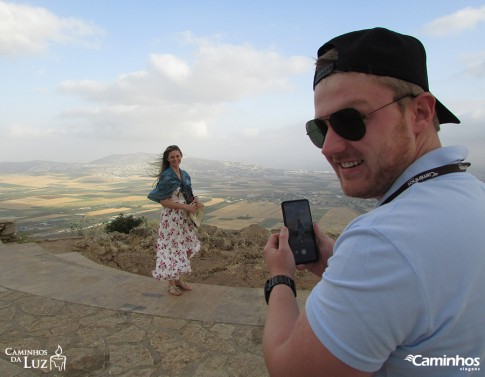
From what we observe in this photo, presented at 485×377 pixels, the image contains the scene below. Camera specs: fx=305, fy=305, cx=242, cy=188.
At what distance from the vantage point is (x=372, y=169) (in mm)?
934

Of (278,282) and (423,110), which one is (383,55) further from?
(278,282)

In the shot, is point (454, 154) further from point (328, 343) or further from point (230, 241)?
point (230, 241)

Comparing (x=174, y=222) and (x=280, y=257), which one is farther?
(x=174, y=222)

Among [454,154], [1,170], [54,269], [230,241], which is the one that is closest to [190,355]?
[454,154]

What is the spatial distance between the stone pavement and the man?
1.98 meters

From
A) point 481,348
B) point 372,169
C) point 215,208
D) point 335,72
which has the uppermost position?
point 335,72

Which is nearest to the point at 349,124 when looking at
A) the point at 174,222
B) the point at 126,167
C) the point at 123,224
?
the point at 174,222

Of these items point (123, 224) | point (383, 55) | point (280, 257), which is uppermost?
point (383, 55)

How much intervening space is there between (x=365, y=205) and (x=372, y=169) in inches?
829

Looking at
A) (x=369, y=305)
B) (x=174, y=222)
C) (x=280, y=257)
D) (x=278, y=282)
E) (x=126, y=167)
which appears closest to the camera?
(x=369, y=305)
